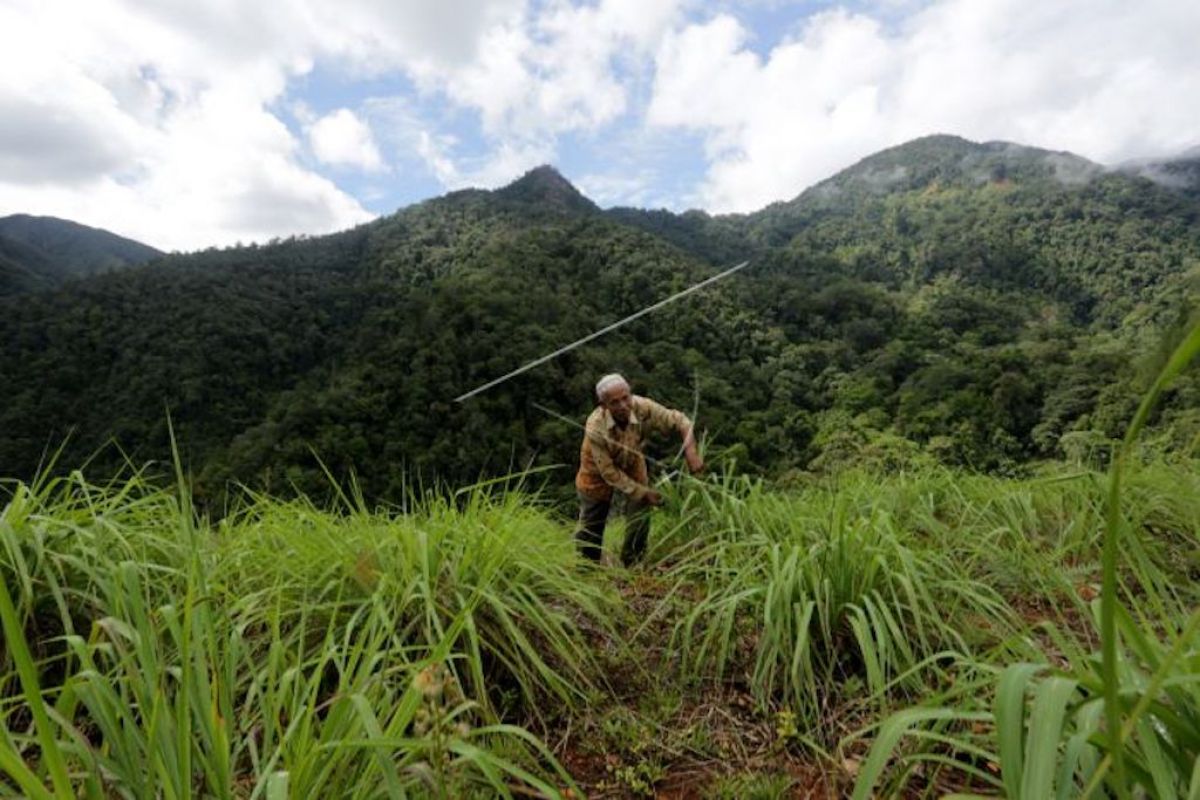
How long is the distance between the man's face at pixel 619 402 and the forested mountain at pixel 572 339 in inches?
201

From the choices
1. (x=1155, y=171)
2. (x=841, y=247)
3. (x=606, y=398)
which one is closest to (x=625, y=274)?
(x=841, y=247)

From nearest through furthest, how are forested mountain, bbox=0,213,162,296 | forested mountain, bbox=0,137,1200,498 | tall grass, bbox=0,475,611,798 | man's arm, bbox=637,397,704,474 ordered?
1. tall grass, bbox=0,475,611,798
2. man's arm, bbox=637,397,704,474
3. forested mountain, bbox=0,137,1200,498
4. forested mountain, bbox=0,213,162,296

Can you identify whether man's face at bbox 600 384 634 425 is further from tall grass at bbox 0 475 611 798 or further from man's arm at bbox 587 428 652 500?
tall grass at bbox 0 475 611 798

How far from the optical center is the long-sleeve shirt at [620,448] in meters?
3.94

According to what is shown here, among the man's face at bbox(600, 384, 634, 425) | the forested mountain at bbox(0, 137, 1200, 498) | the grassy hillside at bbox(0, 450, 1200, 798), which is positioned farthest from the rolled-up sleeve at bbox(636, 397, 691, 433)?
the forested mountain at bbox(0, 137, 1200, 498)

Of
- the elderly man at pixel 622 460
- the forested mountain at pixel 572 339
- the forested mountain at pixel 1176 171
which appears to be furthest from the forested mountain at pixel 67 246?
the forested mountain at pixel 1176 171

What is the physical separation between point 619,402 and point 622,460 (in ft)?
1.22

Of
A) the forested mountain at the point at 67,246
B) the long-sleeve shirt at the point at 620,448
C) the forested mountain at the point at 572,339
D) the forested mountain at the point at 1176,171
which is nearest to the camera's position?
the long-sleeve shirt at the point at 620,448

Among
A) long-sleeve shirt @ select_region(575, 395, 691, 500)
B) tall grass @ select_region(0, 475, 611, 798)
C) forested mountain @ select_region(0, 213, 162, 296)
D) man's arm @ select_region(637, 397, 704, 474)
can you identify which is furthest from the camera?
forested mountain @ select_region(0, 213, 162, 296)

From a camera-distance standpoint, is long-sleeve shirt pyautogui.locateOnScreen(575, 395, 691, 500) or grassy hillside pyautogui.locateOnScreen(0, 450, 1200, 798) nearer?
grassy hillside pyautogui.locateOnScreen(0, 450, 1200, 798)

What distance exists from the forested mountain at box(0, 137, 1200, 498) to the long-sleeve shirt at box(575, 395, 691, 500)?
4.85 metres

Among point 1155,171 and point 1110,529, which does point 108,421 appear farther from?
point 1155,171

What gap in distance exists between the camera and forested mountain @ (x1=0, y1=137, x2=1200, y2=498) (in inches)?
1359

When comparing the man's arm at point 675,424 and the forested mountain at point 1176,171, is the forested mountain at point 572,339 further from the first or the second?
the forested mountain at point 1176,171
